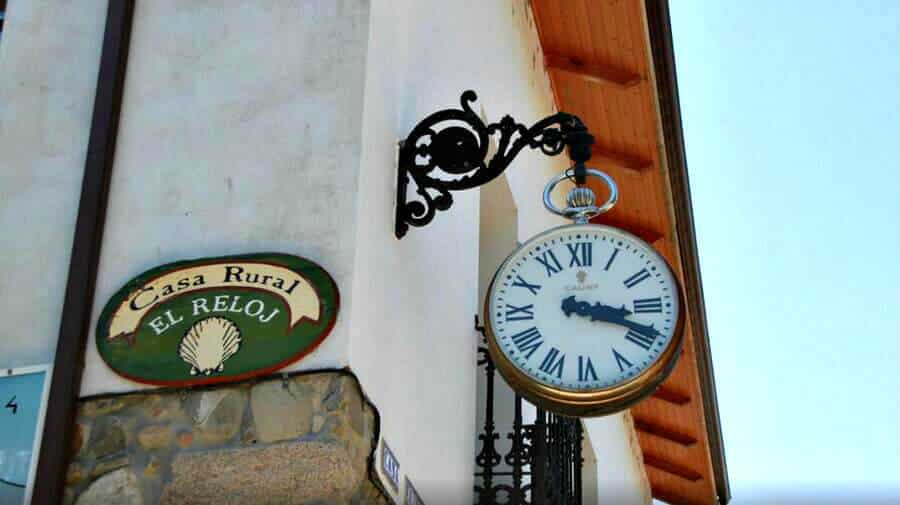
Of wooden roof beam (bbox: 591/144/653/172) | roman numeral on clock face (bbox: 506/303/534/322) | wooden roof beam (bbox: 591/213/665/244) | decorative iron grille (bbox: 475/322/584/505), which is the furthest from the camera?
wooden roof beam (bbox: 591/213/665/244)

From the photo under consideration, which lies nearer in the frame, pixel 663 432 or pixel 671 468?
pixel 663 432

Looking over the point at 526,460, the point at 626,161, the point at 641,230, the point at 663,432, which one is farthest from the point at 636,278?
the point at 663,432

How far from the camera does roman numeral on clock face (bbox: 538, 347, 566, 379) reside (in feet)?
16.6

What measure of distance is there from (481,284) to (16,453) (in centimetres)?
400

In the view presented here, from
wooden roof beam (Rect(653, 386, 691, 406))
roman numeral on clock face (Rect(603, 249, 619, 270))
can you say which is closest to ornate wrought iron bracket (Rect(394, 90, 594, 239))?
roman numeral on clock face (Rect(603, 249, 619, 270))

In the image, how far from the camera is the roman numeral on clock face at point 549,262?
5289 millimetres

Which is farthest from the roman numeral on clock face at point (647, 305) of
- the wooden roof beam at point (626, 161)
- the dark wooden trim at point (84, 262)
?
the wooden roof beam at point (626, 161)

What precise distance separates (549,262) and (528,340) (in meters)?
0.32

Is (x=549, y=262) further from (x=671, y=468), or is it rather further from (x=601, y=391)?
(x=671, y=468)

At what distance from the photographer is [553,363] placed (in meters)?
5.09

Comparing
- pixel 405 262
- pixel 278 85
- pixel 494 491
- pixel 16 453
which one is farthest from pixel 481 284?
pixel 16 453

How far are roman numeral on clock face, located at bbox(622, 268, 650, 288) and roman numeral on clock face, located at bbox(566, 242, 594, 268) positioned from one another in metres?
0.17

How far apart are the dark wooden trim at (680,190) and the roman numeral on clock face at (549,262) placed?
11.9 ft

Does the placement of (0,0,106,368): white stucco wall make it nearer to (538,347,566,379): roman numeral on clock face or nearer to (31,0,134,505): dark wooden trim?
(31,0,134,505): dark wooden trim
